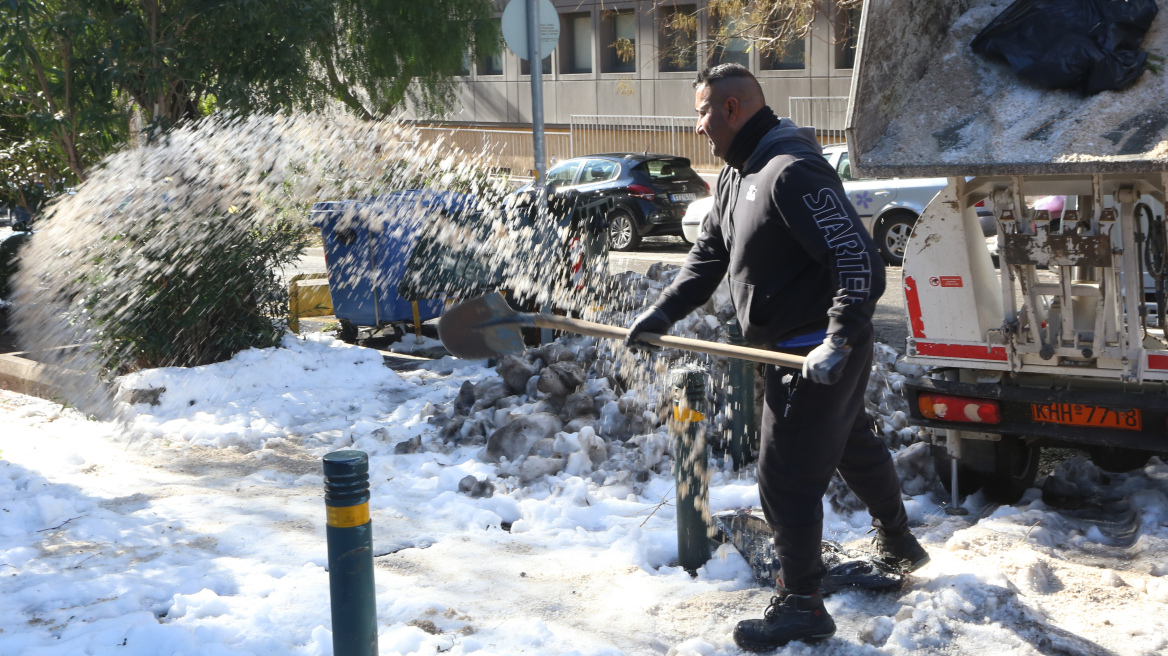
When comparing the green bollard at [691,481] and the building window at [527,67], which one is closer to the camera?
the green bollard at [691,481]

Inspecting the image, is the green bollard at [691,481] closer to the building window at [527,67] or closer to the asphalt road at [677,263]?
the asphalt road at [677,263]

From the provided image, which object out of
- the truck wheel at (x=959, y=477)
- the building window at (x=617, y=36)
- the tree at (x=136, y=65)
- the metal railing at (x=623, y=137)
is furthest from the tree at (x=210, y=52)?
the building window at (x=617, y=36)

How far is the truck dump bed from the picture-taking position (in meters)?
4.09

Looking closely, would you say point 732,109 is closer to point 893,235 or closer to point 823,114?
point 893,235

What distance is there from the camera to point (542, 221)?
330 inches

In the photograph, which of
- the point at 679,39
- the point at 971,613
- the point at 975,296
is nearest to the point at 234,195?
the point at 975,296

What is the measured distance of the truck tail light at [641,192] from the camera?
1689 centimetres

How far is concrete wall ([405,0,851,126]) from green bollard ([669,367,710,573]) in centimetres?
1877

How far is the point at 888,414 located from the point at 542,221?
347 centimetres

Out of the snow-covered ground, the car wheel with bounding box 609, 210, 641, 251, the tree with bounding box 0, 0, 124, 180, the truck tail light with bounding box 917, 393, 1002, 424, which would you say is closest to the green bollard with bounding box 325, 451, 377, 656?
the snow-covered ground

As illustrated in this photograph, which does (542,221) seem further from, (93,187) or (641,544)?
(641,544)

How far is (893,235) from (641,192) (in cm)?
463

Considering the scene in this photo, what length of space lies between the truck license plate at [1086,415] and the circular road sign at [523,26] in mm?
5786

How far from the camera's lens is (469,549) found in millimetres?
4555
